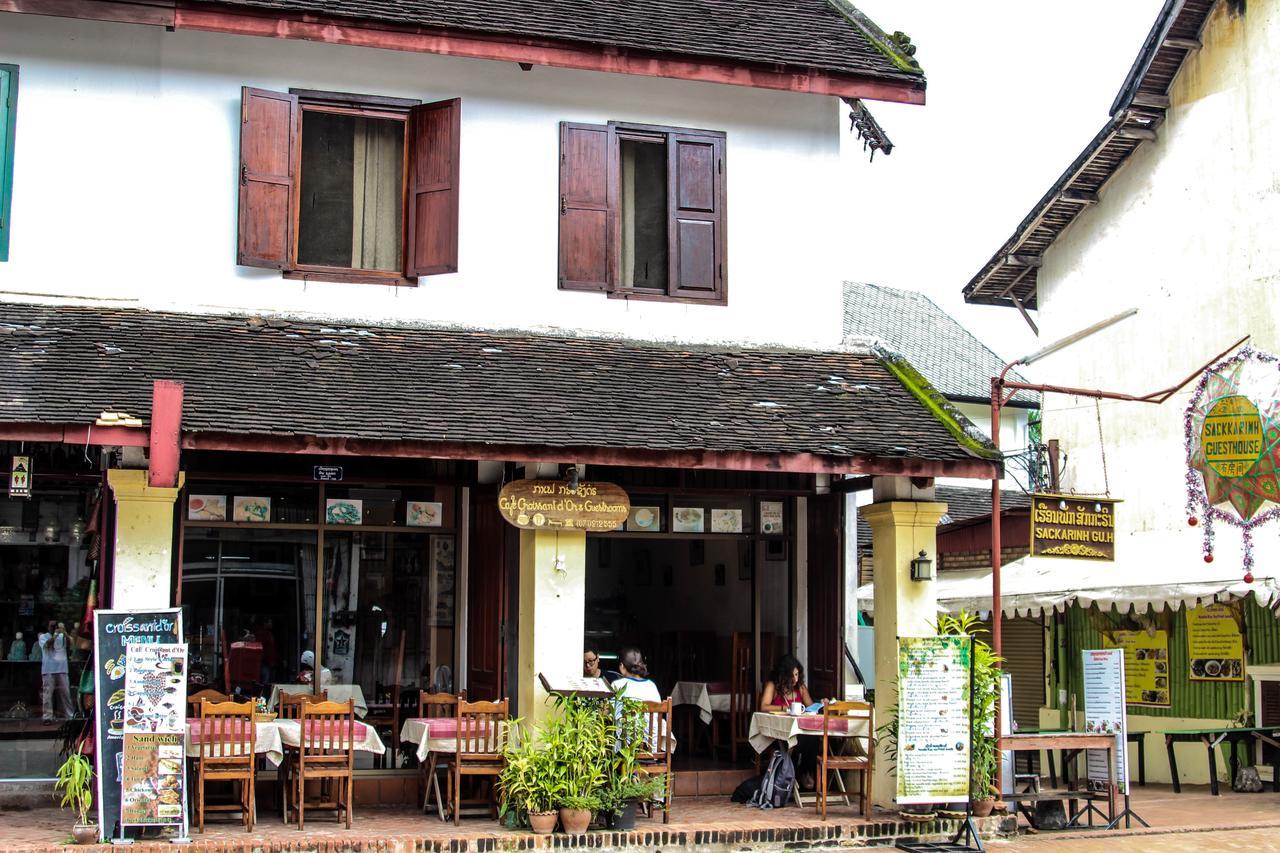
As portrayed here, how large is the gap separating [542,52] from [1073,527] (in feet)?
18.5

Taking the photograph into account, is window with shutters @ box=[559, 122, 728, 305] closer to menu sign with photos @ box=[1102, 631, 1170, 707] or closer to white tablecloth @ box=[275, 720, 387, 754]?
white tablecloth @ box=[275, 720, 387, 754]

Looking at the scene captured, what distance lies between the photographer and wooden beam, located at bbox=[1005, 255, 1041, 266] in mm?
20922

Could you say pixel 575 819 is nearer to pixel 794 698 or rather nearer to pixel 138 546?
pixel 794 698

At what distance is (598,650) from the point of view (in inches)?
651

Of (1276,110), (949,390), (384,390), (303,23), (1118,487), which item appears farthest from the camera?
(949,390)

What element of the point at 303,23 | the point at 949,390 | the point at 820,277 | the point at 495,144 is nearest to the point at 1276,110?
the point at 820,277

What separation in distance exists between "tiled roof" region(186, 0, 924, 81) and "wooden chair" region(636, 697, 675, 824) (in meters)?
5.37

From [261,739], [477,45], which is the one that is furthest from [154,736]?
[477,45]

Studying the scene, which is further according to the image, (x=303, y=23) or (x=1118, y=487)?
(x=1118, y=487)

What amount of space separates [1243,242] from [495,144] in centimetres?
855

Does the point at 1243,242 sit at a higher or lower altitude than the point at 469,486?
higher

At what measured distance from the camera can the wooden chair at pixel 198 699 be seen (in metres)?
10.6

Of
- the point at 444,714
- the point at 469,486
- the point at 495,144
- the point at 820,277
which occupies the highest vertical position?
the point at 495,144

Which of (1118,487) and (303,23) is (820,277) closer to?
(303,23)
